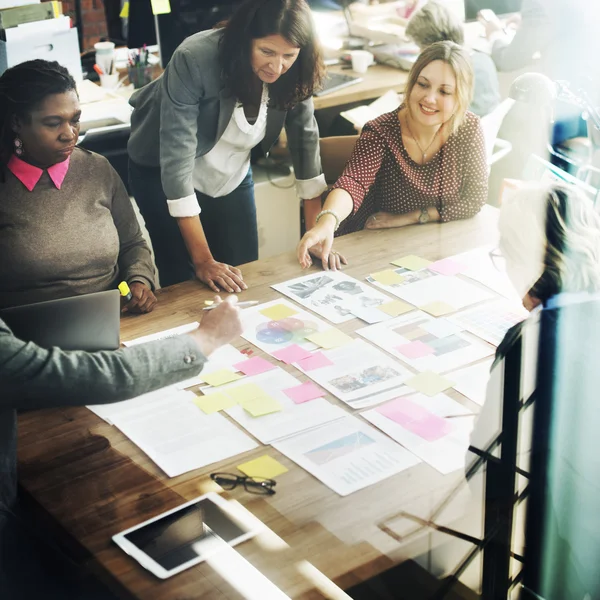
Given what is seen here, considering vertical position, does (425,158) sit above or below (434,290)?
above

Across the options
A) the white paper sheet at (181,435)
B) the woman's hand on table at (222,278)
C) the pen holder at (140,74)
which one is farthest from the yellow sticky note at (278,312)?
the pen holder at (140,74)

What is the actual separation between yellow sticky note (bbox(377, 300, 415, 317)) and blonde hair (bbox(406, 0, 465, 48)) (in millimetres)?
1091

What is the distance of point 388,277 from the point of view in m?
1.92

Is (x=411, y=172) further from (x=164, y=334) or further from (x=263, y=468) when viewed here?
(x=263, y=468)

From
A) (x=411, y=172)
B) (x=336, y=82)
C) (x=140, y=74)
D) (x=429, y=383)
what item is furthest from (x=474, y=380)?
(x=140, y=74)

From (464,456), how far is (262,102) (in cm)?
111

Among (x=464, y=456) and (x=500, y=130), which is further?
(x=500, y=130)

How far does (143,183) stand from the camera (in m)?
2.23

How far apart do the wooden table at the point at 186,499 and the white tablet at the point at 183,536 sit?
0.5 inches

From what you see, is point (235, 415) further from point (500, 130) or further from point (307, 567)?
point (500, 130)

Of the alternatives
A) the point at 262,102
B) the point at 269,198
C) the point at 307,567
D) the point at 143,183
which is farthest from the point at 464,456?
the point at 269,198

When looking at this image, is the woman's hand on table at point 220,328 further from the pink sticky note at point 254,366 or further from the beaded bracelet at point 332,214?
the beaded bracelet at point 332,214

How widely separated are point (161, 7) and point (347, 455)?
2.17 metres

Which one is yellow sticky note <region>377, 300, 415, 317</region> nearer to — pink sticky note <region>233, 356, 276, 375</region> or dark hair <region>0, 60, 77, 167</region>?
pink sticky note <region>233, 356, 276, 375</region>
